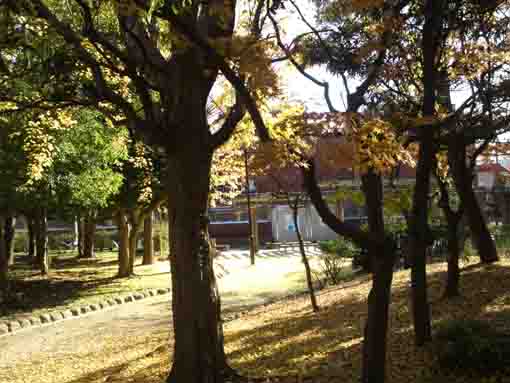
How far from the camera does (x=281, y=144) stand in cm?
413

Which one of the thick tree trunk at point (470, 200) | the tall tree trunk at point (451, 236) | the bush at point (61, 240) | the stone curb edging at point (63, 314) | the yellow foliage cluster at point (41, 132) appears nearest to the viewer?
the tall tree trunk at point (451, 236)

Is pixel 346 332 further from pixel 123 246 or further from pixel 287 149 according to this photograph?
pixel 123 246

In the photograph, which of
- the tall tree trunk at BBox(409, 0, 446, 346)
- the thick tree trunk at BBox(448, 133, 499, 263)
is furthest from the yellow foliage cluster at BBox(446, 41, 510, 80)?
the tall tree trunk at BBox(409, 0, 446, 346)

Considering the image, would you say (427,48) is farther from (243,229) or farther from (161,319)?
(243,229)

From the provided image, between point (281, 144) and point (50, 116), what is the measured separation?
542cm

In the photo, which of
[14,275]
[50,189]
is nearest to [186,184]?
[50,189]

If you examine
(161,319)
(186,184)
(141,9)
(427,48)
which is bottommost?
(161,319)

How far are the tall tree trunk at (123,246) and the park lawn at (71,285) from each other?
37 centimetres

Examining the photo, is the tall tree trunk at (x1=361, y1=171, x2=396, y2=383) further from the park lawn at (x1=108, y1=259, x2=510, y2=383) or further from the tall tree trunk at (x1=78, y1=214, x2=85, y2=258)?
the tall tree trunk at (x1=78, y1=214, x2=85, y2=258)

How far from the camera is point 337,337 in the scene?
6551 millimetres

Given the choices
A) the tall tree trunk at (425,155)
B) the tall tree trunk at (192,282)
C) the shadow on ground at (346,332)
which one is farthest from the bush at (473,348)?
the tall tree trunk at (192,282)

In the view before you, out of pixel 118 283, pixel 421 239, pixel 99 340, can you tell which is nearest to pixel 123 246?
pixel 118 283

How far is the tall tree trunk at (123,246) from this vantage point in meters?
17.0

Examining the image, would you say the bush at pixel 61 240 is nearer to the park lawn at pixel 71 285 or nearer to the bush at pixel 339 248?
the park lawn at pixel 71 285
